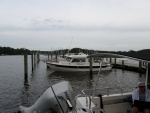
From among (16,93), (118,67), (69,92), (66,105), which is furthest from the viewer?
(118,67)

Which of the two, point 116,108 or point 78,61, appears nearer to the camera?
point 116,108

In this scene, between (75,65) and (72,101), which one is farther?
(75,65)

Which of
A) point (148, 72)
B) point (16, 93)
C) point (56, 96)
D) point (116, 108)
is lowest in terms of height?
point (16, 93)

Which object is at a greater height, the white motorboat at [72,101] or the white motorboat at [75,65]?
the white motorboat at [72,101]

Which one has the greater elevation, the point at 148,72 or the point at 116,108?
the point at 148,72

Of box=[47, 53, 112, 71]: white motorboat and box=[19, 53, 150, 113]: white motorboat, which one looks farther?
box=[47, 53, 112, 71]: white motorboat

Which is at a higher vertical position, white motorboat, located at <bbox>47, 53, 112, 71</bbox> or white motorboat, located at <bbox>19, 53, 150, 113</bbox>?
white motorboat, located at <bbox>19, 53, 150, 113</bbox>

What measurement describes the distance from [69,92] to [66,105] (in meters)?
0.64

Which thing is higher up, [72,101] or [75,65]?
[72,101]

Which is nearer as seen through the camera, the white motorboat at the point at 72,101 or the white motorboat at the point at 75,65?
the white motorboat at the point at 72,101

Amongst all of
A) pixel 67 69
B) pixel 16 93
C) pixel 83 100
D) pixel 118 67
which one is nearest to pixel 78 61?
pixel 67 69

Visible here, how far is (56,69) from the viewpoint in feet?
122

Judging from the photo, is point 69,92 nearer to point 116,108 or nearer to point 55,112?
point 55,112

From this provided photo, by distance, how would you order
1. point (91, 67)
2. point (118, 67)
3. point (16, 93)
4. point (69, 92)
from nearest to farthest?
point (69, 92) → point (16, 93) → point (91, 67) → point (118, 67)
